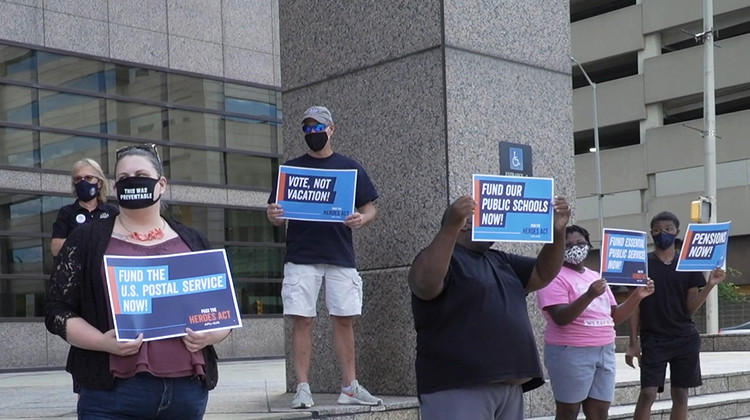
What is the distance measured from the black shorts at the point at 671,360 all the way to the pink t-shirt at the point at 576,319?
1.12 metres

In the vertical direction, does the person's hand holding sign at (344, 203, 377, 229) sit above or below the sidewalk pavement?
above

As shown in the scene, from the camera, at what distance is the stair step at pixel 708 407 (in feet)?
27.9

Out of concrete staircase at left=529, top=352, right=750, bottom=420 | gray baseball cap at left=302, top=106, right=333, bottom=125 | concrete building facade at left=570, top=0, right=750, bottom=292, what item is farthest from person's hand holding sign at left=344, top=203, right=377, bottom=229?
concrete building facade at left=570, top=0, right=750, bottom=292

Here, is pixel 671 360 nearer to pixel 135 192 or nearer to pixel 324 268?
pixel 324 268

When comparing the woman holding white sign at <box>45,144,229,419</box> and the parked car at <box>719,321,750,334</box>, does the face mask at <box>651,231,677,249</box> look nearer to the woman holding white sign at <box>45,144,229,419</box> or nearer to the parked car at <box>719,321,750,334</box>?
the woman holding white sign at <box>45,144,229,419</box>

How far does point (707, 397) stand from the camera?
10234 millimetres

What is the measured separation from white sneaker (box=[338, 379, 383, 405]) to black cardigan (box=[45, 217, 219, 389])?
2.88 m

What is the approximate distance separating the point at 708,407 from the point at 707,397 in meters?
0.74

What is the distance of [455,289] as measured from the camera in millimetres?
4473

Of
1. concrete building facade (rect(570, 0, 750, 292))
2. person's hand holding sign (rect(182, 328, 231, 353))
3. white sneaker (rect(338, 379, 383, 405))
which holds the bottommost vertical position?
white sneaker (rect(338, 379, 383, 405))

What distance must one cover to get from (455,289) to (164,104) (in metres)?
15.8

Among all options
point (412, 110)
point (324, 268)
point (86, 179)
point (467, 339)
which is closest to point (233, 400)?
point (324, 268)

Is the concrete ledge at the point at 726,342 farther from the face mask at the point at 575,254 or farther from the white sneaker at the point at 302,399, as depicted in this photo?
the white sneaker at the point at 302,399

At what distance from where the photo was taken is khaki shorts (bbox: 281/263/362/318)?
677 cm
